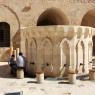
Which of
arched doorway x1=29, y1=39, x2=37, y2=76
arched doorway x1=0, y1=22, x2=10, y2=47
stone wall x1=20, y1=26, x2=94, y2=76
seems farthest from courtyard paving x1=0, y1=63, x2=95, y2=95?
arched doorway x1=0, y1=22, x2=10, y2=47

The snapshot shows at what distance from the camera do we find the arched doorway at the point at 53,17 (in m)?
20.4

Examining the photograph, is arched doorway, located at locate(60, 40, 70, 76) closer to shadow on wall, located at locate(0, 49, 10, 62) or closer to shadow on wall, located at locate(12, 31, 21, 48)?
shadow on wall, located at locate(0, 49, 10, 62)

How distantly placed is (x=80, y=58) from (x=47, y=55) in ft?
4.71

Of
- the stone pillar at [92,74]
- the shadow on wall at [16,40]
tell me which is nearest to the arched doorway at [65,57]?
the stone pillar at [92,74]

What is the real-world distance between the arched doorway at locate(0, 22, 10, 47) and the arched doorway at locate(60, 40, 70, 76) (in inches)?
313

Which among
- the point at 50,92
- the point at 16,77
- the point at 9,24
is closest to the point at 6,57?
the point at 9,24

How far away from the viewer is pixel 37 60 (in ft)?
40.1

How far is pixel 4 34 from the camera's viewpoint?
19.2m

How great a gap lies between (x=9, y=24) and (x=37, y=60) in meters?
7.15

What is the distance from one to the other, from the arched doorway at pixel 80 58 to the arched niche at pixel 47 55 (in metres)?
1.14

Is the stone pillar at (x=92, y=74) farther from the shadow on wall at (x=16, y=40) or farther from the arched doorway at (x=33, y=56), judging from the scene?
the shadow on wall at (x=16, y=40)

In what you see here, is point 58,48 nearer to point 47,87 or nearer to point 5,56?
point 47,87

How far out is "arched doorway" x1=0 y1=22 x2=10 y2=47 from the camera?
1908 centimetres

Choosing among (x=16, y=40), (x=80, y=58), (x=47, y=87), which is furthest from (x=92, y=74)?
(x=16, y=40)
